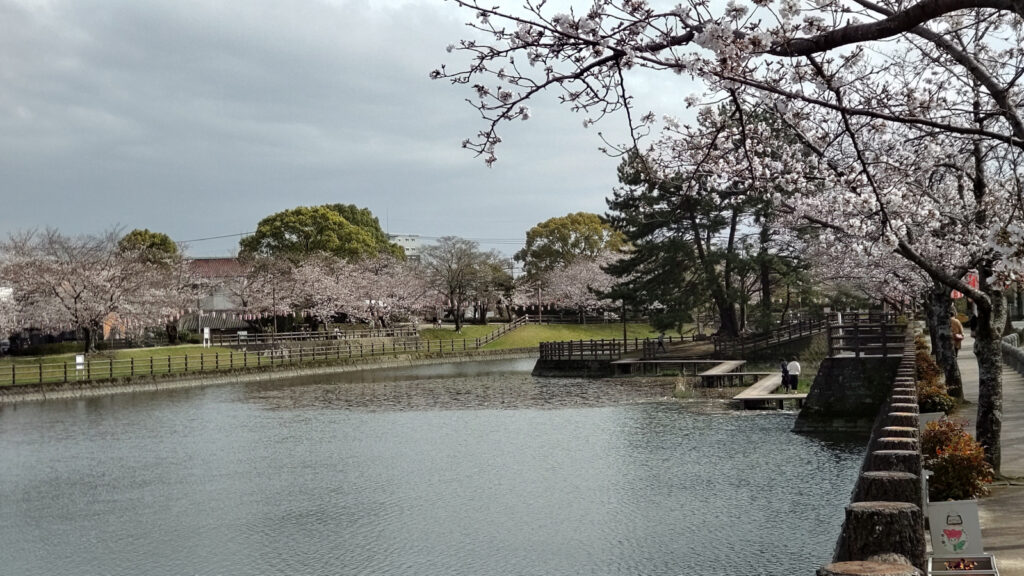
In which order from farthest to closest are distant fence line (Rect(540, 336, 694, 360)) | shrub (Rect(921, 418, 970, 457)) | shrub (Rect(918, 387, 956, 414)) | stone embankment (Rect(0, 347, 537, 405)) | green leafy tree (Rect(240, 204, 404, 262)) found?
green leafy tree (Rect(240, 204, 404, 262)) → distant fence line (Rect(540, 336, 694, 360)) → stone embankment (Rect(0, 347, 537, 405)) → shrub (Rect(918, 387, 956, 414)) → shrub (Rect(921, 418, 970, 457))

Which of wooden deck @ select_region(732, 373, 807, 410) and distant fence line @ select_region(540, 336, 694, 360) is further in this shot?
distant fence line @ select_region(540, 336, 694, 360)

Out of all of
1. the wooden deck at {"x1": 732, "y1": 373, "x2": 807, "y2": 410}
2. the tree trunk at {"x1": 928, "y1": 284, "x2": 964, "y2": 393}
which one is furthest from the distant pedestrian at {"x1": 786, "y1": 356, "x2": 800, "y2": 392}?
the tree trunk at {"x1": 928, "y1": 284, "x2": 964, "y2": 393}

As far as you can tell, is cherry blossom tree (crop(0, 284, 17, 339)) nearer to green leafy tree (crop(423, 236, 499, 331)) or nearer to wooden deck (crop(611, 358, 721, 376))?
wooden deck (crop(611, 358, 721, 376))

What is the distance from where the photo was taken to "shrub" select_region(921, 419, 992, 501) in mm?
8508

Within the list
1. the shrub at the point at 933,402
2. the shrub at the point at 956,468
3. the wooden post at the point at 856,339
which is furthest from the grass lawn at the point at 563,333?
the shrub at the point at 956,468

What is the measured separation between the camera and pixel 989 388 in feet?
32.5

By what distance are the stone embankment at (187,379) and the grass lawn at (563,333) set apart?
28.0 ft

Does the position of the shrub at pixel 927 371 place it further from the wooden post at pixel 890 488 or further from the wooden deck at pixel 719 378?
the wooden post at pixel 890 488

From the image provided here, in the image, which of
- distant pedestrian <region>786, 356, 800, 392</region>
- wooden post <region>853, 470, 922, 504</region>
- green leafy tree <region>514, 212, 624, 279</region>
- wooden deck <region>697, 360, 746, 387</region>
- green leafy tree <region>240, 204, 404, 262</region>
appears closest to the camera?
wooden post <region>853, 470, 922, 504</region>

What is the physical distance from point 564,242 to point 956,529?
70570 millimetres

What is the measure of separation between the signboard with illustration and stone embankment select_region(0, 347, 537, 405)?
30.4 metres

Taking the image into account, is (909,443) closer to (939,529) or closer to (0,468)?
(939,529)

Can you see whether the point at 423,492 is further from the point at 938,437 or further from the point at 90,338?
the point at 90,338

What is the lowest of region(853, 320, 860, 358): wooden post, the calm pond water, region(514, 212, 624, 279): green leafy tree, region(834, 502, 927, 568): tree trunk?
the calm pond water
